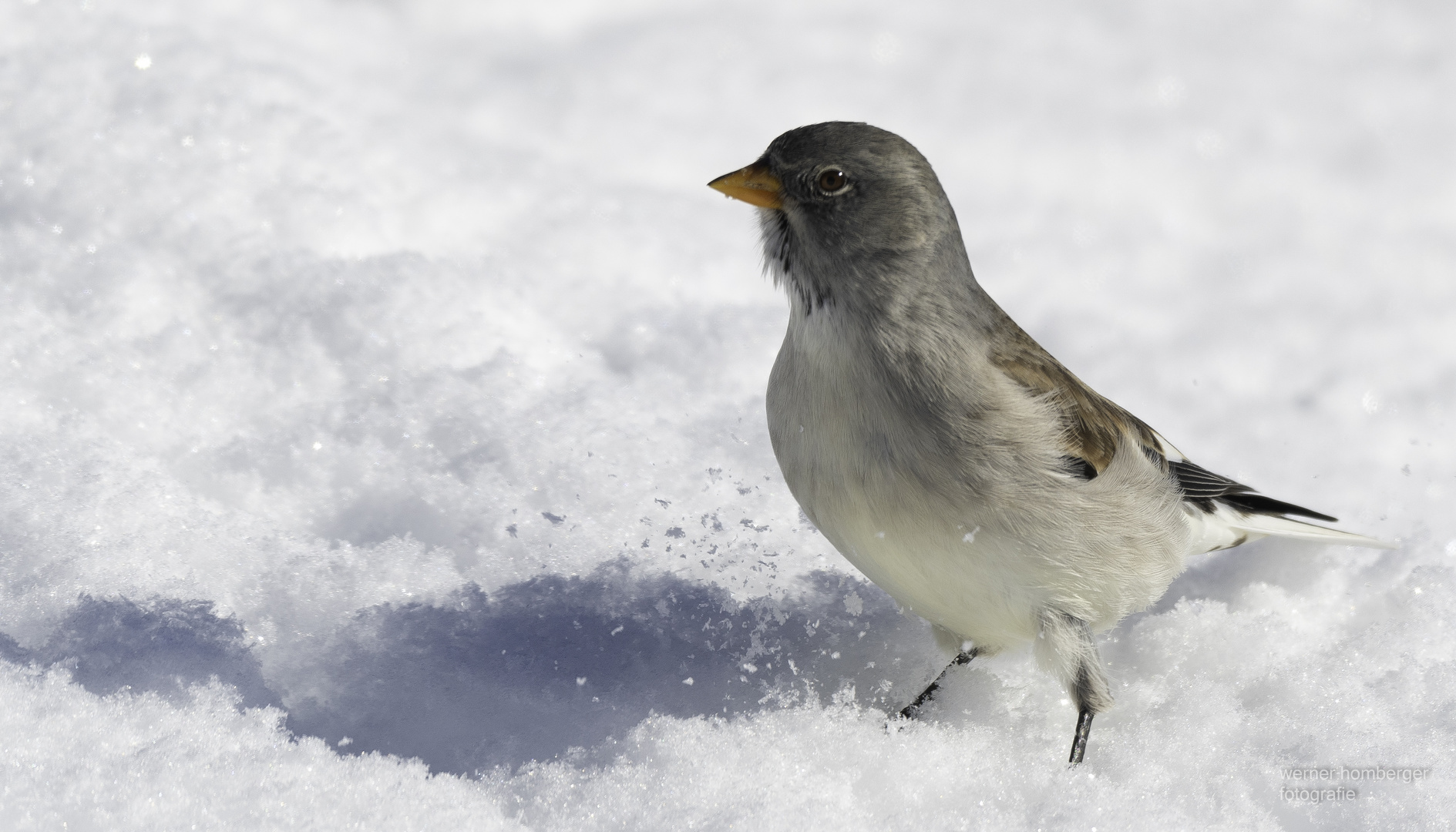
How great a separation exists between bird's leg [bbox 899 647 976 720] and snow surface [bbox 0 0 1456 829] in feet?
0.15

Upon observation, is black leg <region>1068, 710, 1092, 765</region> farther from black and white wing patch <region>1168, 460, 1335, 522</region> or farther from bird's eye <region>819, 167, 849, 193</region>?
bird's eye <region>819, 167, 849, 193</region>

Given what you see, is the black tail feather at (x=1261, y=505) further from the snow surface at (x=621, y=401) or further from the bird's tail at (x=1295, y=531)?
the snow surface at (x=621, y=401)

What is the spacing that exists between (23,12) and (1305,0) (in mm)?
7093

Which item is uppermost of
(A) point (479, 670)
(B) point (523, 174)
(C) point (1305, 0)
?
(C) point (1305, 0)

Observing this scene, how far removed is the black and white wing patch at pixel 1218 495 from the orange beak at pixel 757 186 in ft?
4.47

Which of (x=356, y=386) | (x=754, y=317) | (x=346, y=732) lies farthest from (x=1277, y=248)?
(x=346, y=732)

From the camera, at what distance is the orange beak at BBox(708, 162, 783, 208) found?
288 cm

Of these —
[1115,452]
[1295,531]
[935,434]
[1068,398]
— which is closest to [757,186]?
[935,434]

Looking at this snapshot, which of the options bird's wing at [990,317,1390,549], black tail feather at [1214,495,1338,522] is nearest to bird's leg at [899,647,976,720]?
bird's wing at [990,317,1390,549]

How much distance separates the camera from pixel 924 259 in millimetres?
2814

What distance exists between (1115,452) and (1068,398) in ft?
0.66

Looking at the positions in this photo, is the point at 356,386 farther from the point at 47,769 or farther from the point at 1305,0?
the point at 1305,0

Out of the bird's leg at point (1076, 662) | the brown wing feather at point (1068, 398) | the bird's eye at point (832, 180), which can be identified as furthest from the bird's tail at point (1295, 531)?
the bird's eye at point (832, 180)

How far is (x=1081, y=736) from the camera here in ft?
9.35
